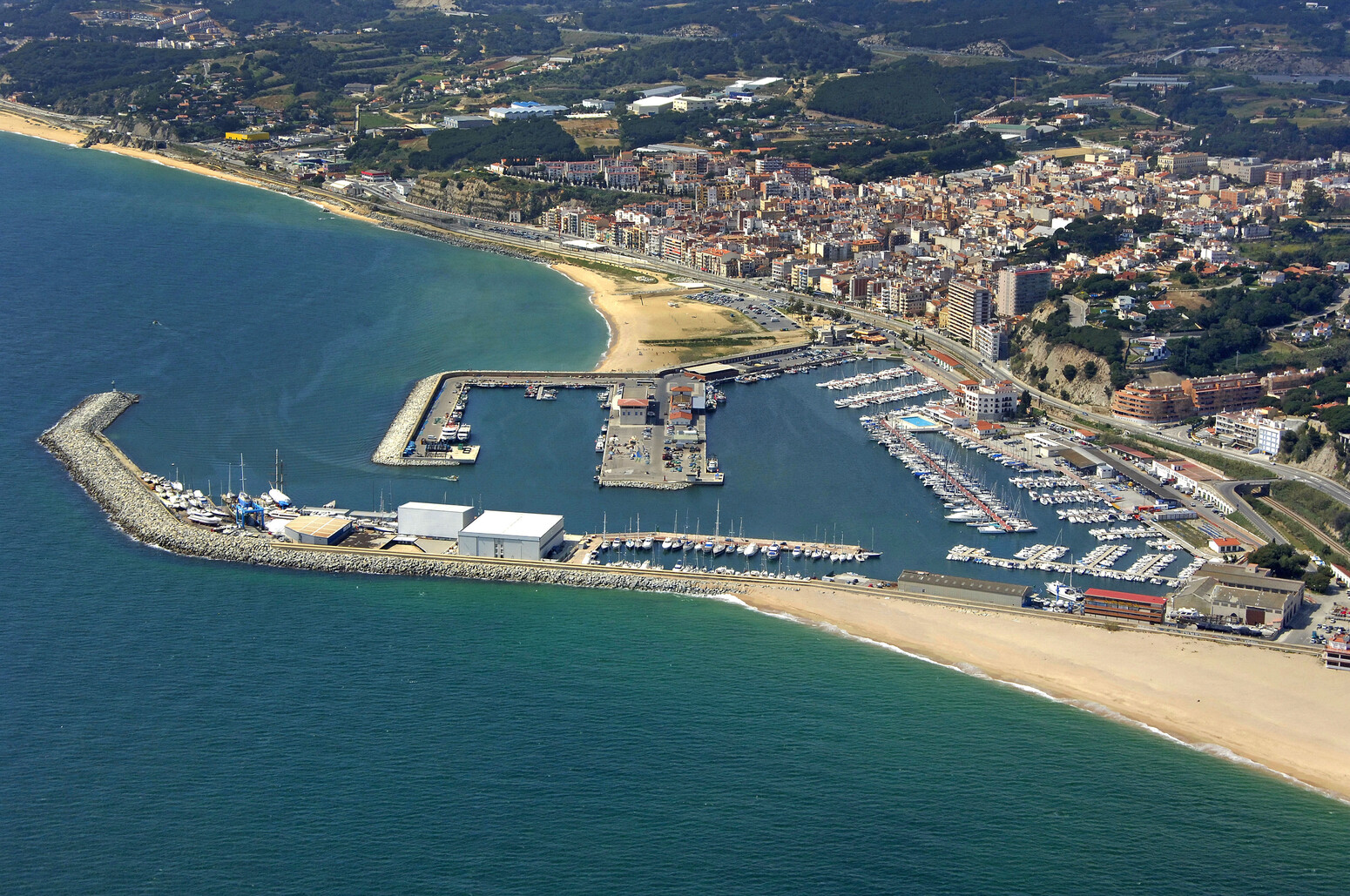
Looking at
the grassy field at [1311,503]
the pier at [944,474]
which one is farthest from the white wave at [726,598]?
the grassy field at [1311,503]

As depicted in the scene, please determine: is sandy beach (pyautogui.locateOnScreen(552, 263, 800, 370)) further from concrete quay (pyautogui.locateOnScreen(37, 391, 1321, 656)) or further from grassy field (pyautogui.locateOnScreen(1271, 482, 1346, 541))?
grassy field (pyautogui.locateOnScreen(1271, 482, 1346, 541))

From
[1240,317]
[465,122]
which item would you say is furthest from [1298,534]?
[465,122]

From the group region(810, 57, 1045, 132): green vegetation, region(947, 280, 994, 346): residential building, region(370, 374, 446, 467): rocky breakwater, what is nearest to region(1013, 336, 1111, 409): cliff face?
region(947, 280, 994, 346): residential building

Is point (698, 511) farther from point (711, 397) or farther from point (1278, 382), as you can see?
point (1278, 382)

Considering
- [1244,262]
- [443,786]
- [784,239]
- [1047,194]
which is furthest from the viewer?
[1047,194]

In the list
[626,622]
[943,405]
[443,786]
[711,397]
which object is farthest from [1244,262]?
[443,786]

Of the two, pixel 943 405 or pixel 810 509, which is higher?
pixel 943 405
